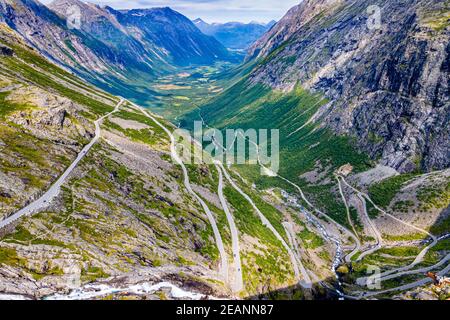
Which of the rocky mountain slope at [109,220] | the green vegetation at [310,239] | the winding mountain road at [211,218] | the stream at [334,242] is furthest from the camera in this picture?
the green vegetation at [310,239]

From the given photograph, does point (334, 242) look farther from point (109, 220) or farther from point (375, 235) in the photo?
point (109, 220)

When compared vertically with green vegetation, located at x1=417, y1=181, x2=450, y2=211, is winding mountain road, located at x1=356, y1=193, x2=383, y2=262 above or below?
below

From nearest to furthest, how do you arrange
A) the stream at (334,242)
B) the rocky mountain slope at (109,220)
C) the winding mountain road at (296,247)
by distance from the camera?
the rocky mountain slope at (109,220)
the winding mountain road at (296,247)
the stream at (334,242)

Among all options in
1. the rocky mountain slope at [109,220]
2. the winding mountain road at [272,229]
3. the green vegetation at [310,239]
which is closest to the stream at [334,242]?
the rocky mountain slope at [109,220]

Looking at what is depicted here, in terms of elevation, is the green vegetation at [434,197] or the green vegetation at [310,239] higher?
the green vegetation at [434,197]

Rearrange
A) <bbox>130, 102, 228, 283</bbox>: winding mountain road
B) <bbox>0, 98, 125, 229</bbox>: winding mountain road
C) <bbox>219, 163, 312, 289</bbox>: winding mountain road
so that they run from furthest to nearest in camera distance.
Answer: <bbox>219, 163, 312, 289</bbox>: winding mountain road
<bbox>130, 102, 228, 283</bbox>: winding mountain road
<bbox>0, 98, 125, 229</bbox>: winding mountain road

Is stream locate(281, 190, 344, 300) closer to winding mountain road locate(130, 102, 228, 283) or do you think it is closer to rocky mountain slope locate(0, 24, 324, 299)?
rocky mountain slope locate(0, 24, 324, 299)

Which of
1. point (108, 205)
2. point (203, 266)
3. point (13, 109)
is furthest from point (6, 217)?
point (13, 109)

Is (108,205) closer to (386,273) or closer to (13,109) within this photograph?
(13,109)

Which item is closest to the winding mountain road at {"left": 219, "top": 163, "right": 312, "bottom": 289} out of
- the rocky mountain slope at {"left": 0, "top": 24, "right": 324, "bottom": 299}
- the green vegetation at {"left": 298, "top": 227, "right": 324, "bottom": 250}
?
the rocky mountain slope at {"left": 0, "top": 24, "right": 324, "bottom": 299}

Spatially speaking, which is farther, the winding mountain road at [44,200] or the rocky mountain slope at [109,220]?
the winding mountain road at [44,200]

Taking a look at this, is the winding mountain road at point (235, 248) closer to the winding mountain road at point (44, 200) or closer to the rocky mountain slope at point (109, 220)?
the rocky mountain slope at point (109, 220)
